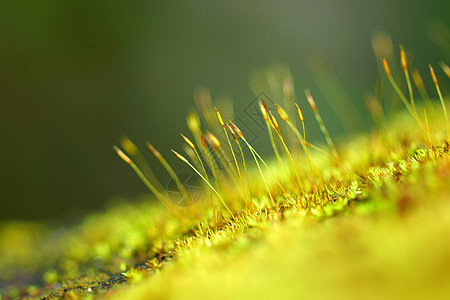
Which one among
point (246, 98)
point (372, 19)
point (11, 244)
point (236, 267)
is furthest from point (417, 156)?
point (372, 19)

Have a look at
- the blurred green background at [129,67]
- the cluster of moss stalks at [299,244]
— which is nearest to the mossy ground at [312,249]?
the cluster of moss stalks at [299,244]

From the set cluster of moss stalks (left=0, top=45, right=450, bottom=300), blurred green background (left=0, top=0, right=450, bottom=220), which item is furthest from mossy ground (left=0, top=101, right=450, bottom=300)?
blurred green background (left=0, top=0, right=450, bottom=220)

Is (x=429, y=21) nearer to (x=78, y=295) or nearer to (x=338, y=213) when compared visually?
(x=338, y=213)

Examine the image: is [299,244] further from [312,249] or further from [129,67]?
[129,67]

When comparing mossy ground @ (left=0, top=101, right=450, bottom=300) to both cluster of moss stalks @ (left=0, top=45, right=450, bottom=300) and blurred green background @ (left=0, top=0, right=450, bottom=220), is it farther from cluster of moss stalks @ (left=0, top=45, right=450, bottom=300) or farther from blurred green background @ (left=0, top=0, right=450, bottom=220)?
blurred green background @ (left=0, top=0, right=450, bottom=220)

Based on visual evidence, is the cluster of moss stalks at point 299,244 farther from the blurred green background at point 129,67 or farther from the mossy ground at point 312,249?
the blurred green background at point 129,67
